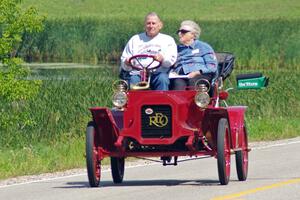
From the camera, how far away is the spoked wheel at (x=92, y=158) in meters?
14.2

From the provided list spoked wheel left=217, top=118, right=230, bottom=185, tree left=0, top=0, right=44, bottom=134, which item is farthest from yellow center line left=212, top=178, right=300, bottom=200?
tree left=0, top=0, right=44, bottom=134

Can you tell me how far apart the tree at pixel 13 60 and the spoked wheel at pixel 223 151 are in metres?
11.5

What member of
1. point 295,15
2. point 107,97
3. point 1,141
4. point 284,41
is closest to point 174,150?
point 1,141

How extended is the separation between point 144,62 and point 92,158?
4.69ft

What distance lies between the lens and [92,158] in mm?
14195

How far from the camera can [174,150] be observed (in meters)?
14.5

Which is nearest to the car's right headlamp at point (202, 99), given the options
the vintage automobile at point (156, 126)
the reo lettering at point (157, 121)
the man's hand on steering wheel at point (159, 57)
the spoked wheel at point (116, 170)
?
the vintage automobile at point (156, 126)

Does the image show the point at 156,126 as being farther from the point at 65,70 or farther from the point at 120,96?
the point at 65,70

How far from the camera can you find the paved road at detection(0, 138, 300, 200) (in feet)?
44.1

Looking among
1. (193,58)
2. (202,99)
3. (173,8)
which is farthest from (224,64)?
(173,8)

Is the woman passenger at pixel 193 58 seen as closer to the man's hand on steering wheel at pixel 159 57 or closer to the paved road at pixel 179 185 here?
the man's hand on steering wheel at pixel 159 57

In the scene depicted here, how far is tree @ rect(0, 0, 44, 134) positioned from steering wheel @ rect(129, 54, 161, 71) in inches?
422

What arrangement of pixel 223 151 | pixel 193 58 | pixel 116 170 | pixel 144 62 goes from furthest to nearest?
pixel 193 58 < pixel 116 170 < pixel 144 62 < pixel 223 151

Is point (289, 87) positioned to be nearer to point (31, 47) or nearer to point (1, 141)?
point (1, 141)
